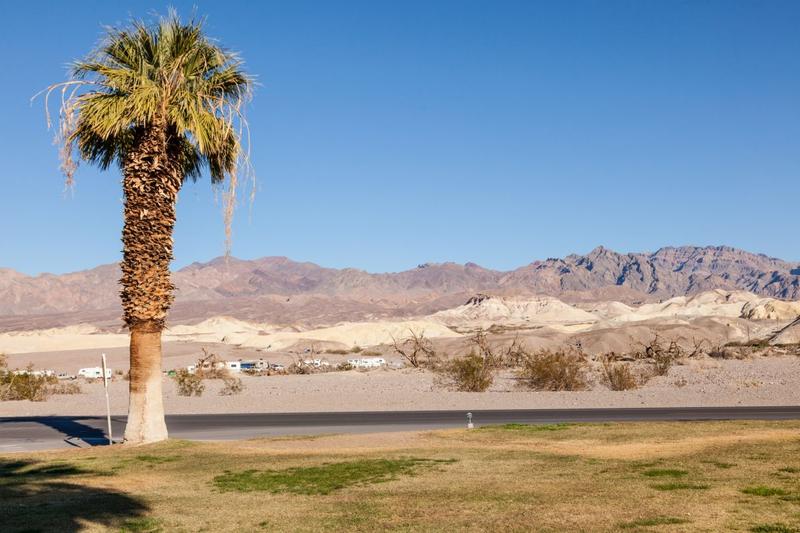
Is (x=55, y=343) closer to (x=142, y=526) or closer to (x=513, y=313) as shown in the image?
(x=513, y=313)

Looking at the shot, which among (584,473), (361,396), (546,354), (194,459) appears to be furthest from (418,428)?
(546,354)

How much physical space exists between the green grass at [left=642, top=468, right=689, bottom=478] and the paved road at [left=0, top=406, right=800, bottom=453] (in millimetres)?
12557

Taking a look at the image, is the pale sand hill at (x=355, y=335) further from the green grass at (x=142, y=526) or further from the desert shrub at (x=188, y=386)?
the green grass at (x=142, y=526)

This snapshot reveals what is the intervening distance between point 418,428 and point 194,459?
963 centimetres

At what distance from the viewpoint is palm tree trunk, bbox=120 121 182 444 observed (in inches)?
826

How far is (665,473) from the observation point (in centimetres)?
1438

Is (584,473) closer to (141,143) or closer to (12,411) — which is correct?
(141,143)

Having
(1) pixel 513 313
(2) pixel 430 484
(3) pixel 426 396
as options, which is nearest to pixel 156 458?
(2) pixel 430 484

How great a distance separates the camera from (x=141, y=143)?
2134 centimetres

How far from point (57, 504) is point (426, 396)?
30.9 m

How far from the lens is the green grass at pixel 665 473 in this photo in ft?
46.5

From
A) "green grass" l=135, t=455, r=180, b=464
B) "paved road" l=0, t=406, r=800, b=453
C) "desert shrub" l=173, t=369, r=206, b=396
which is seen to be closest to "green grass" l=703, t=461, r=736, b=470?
"green grass" l=135, t=455, r=180, b=464

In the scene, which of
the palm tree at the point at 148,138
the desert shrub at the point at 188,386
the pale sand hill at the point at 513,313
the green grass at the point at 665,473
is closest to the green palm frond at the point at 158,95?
the palm tree at the point at 148,138

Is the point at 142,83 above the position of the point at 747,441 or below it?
above
